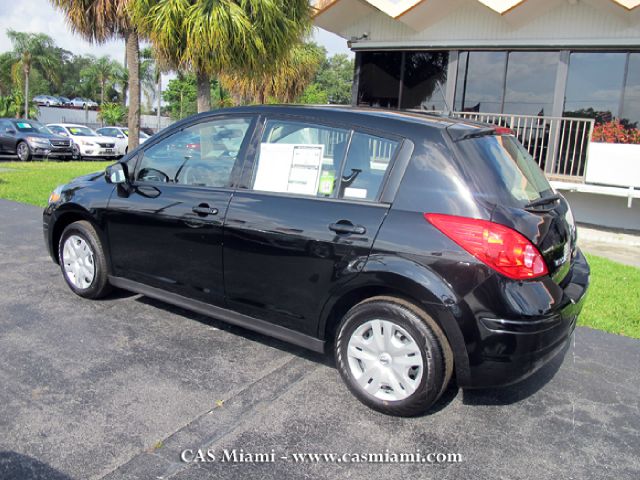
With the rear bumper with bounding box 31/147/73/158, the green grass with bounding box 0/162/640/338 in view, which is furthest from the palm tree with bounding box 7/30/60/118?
the green grass with bounding box 0/162/640/338

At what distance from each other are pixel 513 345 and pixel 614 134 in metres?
7.65

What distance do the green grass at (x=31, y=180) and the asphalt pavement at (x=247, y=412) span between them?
623 cm

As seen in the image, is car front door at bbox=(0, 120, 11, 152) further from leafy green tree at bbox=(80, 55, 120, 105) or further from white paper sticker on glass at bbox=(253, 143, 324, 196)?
leafy green tree at bbox=(80, 55, 120, 105)

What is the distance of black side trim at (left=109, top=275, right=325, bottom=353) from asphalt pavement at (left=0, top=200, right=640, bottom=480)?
9.9 inches

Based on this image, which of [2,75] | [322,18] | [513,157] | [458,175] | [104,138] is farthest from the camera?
[2,75]

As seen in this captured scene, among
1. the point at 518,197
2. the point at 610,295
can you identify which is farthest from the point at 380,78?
the point at 518,197

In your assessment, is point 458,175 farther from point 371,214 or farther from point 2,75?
point 2,75

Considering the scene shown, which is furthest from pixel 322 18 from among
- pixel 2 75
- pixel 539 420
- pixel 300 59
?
pixel 2 75

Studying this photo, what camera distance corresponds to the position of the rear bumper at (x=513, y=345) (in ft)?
9.12

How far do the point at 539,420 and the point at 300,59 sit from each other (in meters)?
21.8

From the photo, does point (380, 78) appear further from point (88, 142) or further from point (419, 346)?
point (88, 142)

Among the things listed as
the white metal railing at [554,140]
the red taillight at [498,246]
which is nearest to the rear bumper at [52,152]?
the white metal railing at [554,140]

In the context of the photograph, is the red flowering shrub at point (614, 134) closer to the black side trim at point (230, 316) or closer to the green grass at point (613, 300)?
the green grass at point (613, 300)

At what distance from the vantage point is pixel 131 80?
47.7ft
